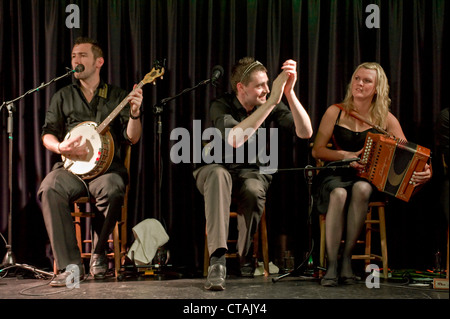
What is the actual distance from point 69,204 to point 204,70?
4.78ft

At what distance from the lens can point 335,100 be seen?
3711 millimetres

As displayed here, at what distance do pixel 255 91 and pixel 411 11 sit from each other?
1.51 meters

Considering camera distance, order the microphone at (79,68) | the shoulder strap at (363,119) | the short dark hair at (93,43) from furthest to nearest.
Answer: the short dark hair at (93,43) < the microphone at (79,68) < the shoulder strap at (363,119)

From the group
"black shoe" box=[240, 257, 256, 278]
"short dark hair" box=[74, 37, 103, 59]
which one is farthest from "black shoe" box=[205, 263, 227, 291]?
"short dark hair" box=[74, 37, 103, 59]

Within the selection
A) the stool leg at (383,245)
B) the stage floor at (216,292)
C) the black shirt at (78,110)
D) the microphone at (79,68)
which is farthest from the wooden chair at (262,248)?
the microphone at (79,68)

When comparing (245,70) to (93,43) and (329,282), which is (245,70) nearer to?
(93,43)

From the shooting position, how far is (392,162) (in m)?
2.86

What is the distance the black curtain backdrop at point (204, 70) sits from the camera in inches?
145

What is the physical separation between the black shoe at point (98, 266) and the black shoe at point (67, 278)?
15cm

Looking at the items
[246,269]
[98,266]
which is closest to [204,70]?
[246,269]

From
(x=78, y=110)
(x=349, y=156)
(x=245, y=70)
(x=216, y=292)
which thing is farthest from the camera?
(x=78, y=110)

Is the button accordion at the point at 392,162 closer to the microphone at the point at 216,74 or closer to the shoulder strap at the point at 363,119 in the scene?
the shoulder strap at the point at 363,119

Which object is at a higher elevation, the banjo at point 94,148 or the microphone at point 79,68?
the microphone at point 79,68
